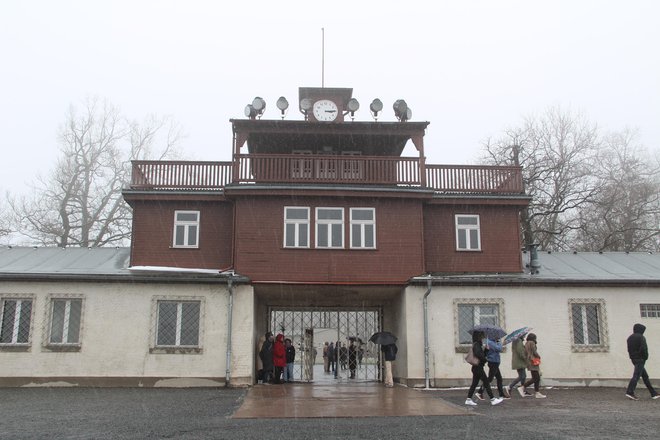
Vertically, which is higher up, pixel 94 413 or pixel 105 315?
pixel 105 315

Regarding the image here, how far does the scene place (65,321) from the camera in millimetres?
19859

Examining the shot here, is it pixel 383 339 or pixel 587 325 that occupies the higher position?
pixel 587 325

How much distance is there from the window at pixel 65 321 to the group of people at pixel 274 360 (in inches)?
219

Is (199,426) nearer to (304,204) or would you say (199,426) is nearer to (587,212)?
(304,204)

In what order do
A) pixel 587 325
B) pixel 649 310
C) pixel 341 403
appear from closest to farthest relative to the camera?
pixel 341 403
pixel 587 325
pixel 649 310

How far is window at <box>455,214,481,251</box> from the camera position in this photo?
74.8 ft

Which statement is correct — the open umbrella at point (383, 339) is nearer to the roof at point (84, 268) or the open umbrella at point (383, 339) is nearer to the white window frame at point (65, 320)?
the roof at point (84, 268)

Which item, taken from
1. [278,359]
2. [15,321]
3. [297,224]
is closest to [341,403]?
[278,359]

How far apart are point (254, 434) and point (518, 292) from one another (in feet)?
40.4

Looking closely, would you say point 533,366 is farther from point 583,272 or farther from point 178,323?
point 178,323

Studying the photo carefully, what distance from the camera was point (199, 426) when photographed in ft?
36.1

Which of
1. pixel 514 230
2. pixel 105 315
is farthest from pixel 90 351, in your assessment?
pixel 514 230

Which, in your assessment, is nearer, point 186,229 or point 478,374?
point 478,374

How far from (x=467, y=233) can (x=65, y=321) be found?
13.0m
